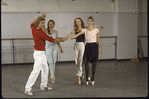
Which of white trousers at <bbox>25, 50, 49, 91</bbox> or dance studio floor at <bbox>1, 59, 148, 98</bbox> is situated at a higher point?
white trousers at <bbox>25, 50, 49, 91</bbox>

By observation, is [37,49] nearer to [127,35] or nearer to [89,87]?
[89,87]

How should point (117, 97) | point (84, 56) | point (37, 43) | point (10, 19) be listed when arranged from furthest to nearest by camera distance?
point (10, 19) → point (84, 56) → point (37, 43) → point (117, 97)

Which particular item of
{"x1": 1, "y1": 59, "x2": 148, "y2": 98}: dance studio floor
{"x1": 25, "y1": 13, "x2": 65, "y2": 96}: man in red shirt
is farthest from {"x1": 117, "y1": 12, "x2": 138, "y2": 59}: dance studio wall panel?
{"x1": 25, "y1": 13, "x2": 65, "y2": 96}: man in red shirt

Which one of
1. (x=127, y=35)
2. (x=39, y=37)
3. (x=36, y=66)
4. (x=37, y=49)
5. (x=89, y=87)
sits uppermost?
(x=127, y=35)

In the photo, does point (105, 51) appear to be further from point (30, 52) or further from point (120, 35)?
point (30, 52)

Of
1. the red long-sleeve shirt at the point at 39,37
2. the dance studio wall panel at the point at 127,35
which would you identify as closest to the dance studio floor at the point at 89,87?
the red long-sleeve shirt at the point at 39,37

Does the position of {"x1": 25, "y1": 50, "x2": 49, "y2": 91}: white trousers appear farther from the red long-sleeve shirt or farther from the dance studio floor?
the dance studio floor

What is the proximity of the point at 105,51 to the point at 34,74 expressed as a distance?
4336mm

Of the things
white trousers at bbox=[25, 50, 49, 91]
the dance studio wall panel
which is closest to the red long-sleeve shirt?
white trousers at bbox=[25, 50, 49, 91]

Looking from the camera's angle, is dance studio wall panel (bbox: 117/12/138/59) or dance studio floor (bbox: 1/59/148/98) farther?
dance studio wall panel (bbox: 117/12/138/59)

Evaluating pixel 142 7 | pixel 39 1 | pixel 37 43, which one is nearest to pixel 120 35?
pixel 142 7

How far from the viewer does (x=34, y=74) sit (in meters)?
3.20

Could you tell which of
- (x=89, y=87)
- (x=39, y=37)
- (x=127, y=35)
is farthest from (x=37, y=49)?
(x=127, y=35)

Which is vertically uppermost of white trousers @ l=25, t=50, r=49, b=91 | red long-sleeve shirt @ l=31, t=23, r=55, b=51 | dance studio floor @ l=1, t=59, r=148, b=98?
red long-sleeve shirt @ l=31, t=23, r=55, b=51
